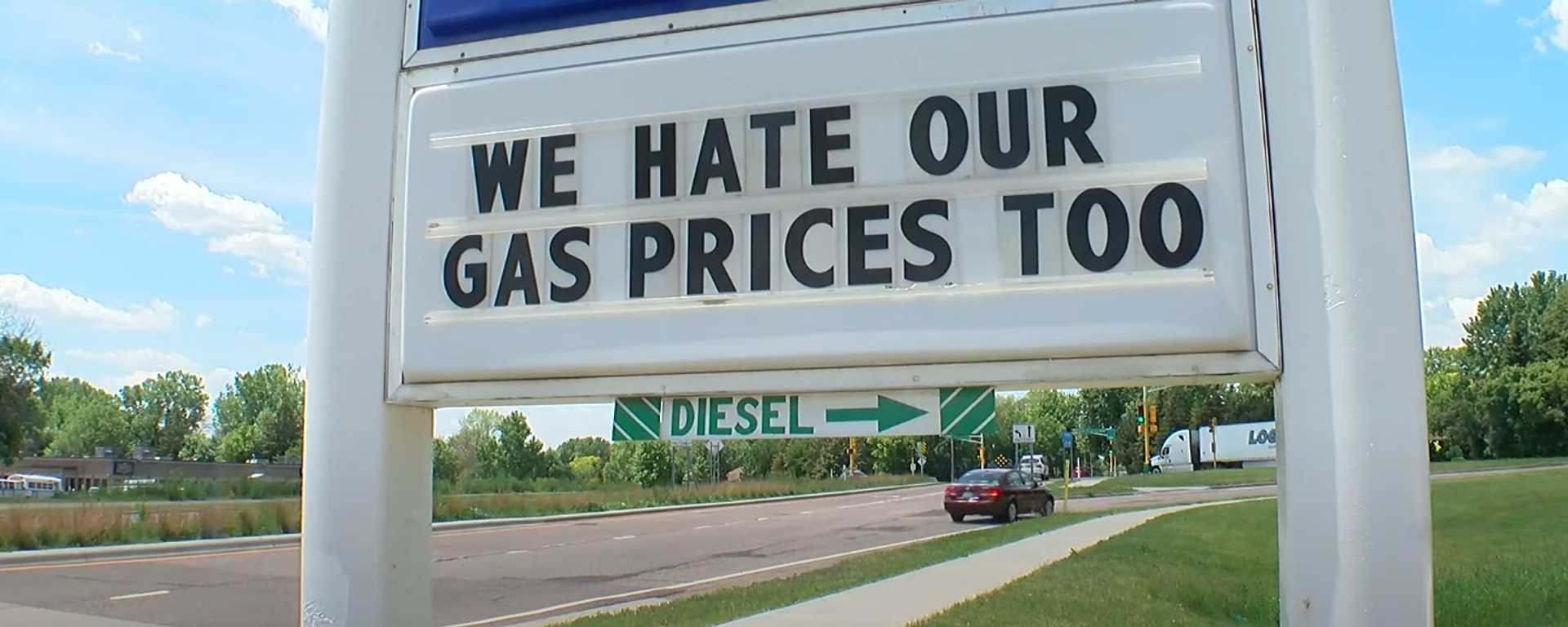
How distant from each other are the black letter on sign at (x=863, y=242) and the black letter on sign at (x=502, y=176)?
831 mm

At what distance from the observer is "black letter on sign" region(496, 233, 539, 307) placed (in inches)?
111

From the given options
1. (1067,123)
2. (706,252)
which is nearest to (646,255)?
(706,252)

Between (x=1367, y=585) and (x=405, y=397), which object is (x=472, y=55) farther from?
(x=1367, y=585)

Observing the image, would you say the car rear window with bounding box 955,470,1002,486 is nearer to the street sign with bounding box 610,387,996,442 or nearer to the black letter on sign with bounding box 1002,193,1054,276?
the street sign with bounding box 610,387,996,442

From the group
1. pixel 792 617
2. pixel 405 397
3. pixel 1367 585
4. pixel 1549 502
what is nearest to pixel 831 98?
pixel 405 397

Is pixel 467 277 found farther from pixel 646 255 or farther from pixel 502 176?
pixel 646 255

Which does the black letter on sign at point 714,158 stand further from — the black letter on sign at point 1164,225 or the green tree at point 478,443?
the green tree at point 478,443

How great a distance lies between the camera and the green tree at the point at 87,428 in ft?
313

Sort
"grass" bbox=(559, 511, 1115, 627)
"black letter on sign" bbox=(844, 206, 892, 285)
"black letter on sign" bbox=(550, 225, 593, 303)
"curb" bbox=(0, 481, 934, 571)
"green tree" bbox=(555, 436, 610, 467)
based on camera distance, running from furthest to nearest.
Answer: "green tree" bbox=(555, 436, 610, 467), "curb" bbox=(0, 481, 934, 571), "grass" bbox=(559, 511, 1115, 627), "black letter on sign" bbox=(550, 225, 593, 303), "black letter on sign" bbox=(844, 206, 892, 285)

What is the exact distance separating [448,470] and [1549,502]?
45403 millimetres

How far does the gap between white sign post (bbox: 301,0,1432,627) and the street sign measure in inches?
0.5

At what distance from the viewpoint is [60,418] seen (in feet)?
339

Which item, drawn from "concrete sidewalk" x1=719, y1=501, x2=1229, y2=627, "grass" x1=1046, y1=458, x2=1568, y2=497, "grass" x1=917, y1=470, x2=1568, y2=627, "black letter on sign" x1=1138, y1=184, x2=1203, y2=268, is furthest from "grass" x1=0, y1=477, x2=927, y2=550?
"black letter on sign" x1=1138, y1=184, x2=1203, y2=268

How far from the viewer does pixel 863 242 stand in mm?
2594
